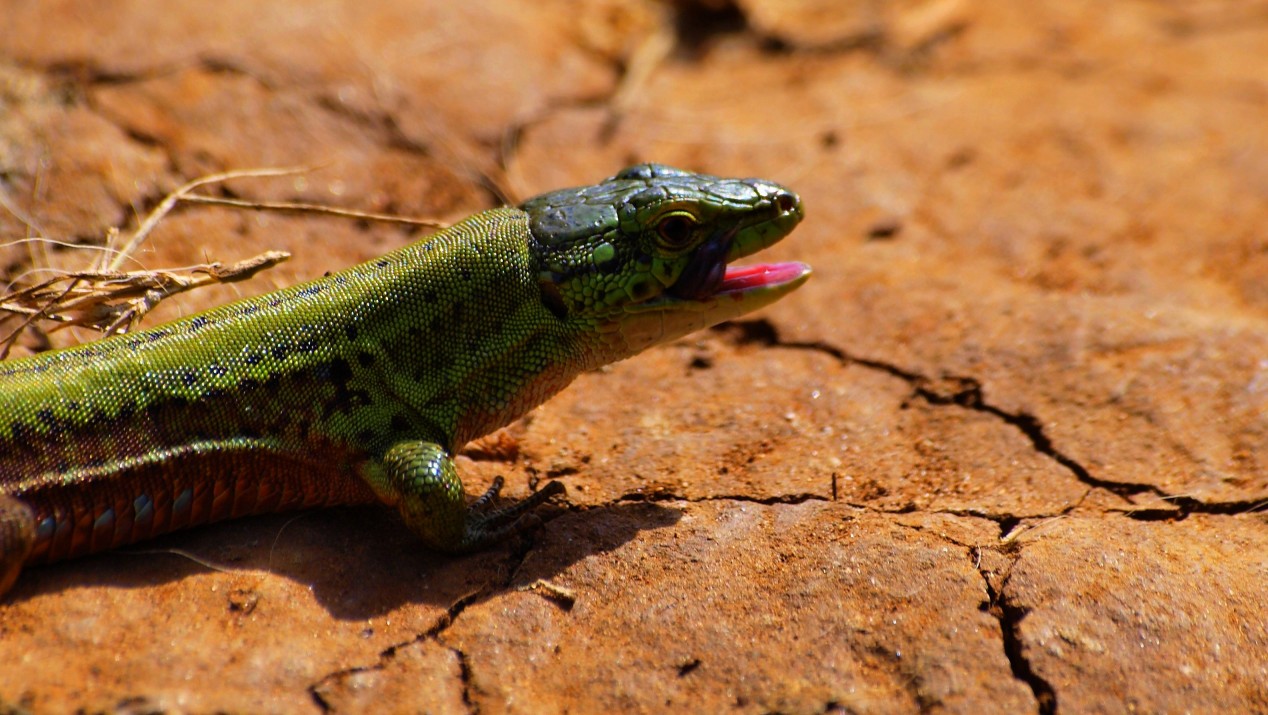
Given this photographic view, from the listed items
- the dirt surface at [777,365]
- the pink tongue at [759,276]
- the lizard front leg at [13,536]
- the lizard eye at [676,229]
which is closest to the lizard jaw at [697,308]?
the pink tongue at [759,276]

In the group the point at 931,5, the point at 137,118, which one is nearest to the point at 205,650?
the point at 137,118

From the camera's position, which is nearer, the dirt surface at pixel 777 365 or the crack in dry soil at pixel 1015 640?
the crack in dry soil at pixel 1015 640

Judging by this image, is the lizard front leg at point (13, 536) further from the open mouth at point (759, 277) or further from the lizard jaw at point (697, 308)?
the open mouth at point (759, 277)

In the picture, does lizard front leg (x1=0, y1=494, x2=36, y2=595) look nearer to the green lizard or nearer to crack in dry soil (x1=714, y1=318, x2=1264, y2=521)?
the green lizard

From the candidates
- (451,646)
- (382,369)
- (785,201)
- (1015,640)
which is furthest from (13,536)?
(1015,640)

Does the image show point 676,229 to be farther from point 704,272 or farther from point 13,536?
point 13,536

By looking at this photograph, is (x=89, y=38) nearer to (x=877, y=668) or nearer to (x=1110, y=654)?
(x=877, y=668)

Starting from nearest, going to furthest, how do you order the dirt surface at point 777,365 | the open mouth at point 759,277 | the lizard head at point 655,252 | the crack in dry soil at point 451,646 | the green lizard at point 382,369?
the crack in dry soil at point 451,646 < the dirt surface at point 777,365 < the green lizard at point 382,369 < the lizard head at point 655,252 < the open mouth at point 759,277
